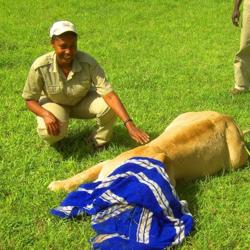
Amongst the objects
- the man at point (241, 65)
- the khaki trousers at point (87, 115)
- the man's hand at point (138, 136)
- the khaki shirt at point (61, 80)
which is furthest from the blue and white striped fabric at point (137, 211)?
the man at point (241, 65)

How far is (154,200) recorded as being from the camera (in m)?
3.80

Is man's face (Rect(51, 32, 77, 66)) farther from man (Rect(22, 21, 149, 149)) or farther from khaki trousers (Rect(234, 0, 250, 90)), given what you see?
khaki trousers (Rect(234, 0, 250, 90))

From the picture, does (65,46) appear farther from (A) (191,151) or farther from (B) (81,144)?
(A) (191,151)

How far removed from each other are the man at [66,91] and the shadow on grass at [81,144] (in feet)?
0.41

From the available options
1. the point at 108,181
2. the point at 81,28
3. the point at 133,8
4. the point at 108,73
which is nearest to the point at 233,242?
the point at 108,181

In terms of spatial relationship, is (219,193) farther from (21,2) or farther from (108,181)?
(21,2)

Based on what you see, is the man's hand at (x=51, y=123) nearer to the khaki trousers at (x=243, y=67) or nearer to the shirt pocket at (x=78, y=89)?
the shirt pocket at (x=78, y=89)

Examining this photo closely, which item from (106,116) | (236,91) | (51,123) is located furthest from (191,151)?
(236,91)

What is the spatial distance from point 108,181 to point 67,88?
68.4 inches

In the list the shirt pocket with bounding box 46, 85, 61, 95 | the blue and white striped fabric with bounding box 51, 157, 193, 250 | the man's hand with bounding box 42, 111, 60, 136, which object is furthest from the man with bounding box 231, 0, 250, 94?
the blue and white striped fabric with bounding box 51, 157, 193, 250

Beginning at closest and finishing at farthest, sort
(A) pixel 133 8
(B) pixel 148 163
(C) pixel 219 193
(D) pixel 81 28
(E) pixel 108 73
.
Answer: (B) pixel 148 163 < (C) pixel 219 193 < (E) pixel 108 73 < (D) pixel 81 28 < (A) pixel 133 8

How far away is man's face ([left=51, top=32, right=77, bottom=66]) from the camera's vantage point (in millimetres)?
5055

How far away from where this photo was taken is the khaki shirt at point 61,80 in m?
5.31

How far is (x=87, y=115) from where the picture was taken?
18.8 feet
